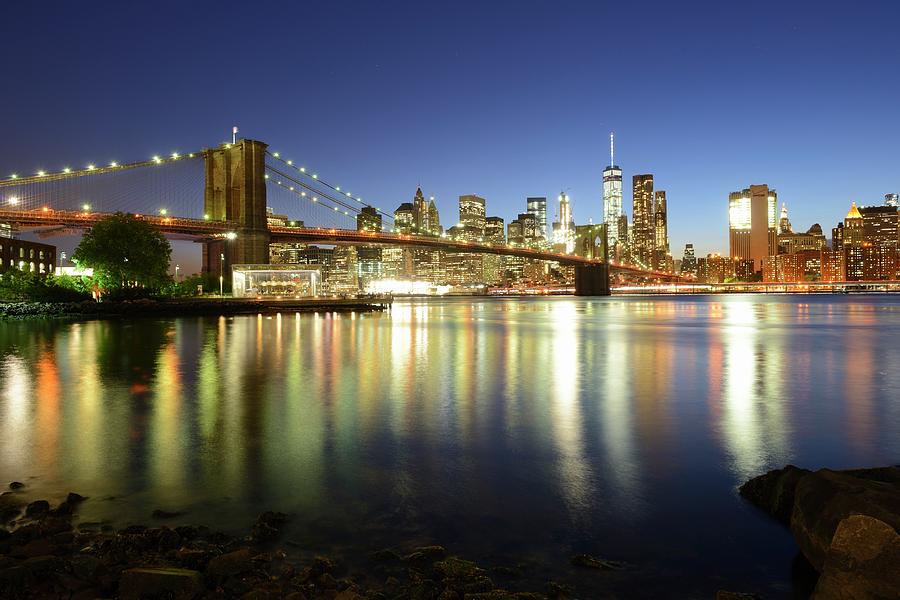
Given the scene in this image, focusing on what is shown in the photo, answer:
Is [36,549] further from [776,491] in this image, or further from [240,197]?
[240,197]

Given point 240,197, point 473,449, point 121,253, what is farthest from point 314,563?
point 240,197

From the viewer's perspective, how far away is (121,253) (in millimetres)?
56719

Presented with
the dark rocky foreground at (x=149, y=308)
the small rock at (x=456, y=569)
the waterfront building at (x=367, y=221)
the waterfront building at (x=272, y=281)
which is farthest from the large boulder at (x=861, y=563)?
the waterfront building at (x=367, y=221)

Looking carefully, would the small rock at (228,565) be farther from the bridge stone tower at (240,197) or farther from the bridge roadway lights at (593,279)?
the bridge roadway lights at (593,279)

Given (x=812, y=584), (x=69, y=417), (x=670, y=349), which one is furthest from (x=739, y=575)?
(x=670, y=349)

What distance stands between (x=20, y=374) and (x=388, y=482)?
48.7 feet

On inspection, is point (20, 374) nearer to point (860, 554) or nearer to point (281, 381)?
point (281, 381)

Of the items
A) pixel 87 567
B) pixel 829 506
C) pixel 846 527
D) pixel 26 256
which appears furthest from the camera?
pixel 26 256

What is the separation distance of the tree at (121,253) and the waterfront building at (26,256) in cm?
3590

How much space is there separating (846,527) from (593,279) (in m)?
142

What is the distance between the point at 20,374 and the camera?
55.9 feet

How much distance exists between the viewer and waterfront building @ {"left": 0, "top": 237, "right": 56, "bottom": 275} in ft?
291

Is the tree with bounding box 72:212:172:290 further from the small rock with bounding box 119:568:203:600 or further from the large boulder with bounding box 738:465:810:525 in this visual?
the large boulder with bounding box 738:465:810:525

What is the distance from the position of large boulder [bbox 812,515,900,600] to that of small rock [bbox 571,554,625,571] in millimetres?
1466
